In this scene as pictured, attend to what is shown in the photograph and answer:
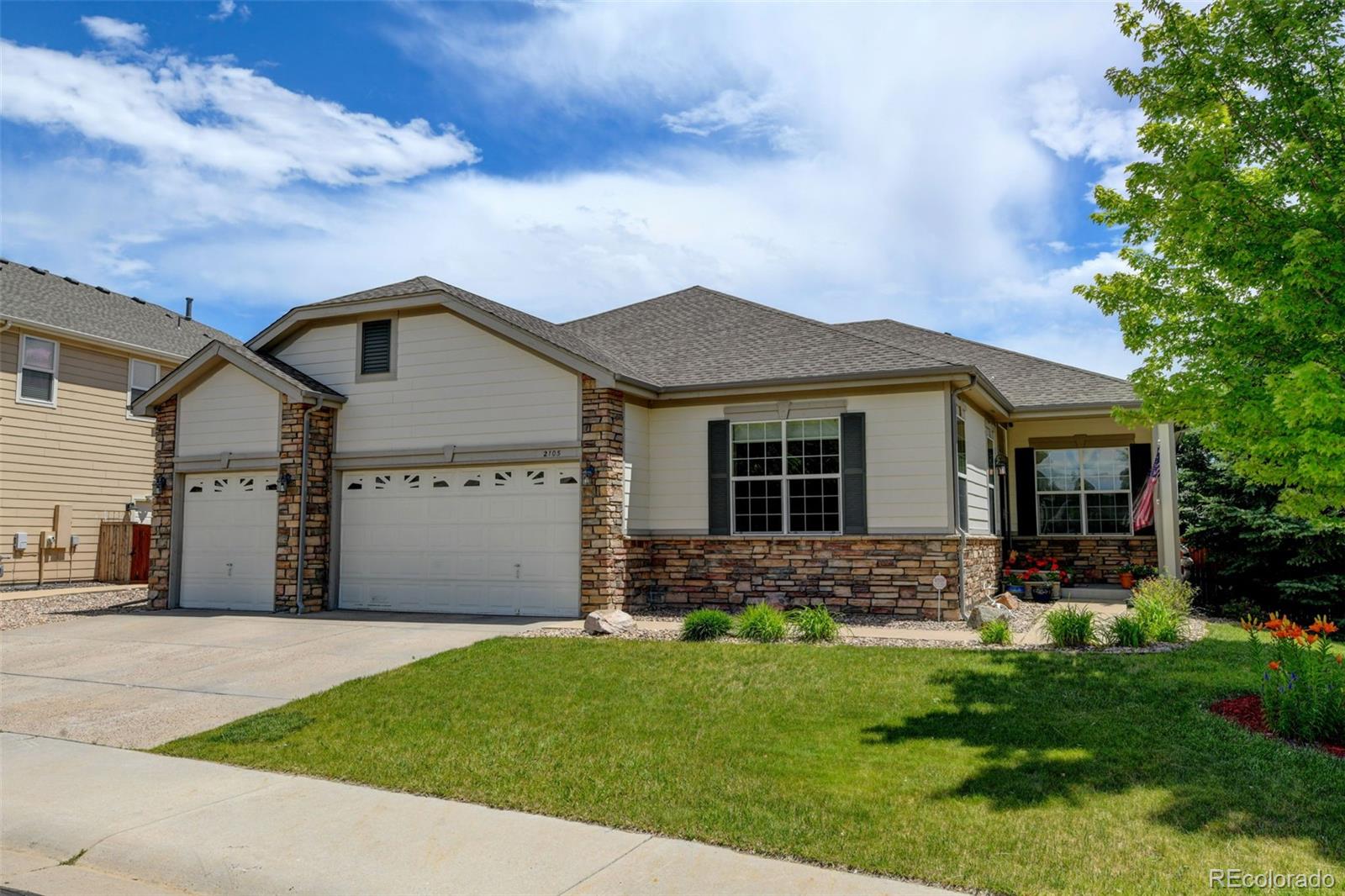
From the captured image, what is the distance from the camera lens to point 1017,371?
Result: 1966 cm

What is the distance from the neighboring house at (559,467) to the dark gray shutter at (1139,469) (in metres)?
0.07

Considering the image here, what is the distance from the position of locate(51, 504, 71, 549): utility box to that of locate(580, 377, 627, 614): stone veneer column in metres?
14.2

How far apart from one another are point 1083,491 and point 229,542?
15848mm

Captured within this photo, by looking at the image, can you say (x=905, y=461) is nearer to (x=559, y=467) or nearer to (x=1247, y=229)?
(x=559, y=467)

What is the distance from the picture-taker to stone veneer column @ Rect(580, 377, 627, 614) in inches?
525

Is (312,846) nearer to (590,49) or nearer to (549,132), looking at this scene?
(590,49)

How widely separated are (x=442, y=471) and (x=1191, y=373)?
10700 millimetres

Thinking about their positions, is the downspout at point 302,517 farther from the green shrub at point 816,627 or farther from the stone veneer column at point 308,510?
the green shrub at point 816,627

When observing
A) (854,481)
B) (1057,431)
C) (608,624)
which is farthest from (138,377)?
(1057,431)

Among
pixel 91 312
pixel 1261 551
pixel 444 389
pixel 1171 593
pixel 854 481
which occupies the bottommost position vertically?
pixel 1171 593

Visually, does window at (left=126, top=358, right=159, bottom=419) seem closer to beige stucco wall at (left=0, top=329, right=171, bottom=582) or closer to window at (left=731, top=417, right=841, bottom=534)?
beige stucco wall at (left=0, top=329, right=171, bottom=582)

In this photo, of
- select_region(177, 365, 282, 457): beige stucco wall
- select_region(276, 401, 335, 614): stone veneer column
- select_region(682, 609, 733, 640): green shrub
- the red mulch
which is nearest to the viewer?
the red mulch

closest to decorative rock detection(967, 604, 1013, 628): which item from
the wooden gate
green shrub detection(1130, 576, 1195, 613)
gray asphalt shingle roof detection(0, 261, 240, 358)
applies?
green shrub detection(1130, 576, 1195, 613)

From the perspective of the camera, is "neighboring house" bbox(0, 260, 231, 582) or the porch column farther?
"neighboring house" bbox(0, 260, 231, 582)
